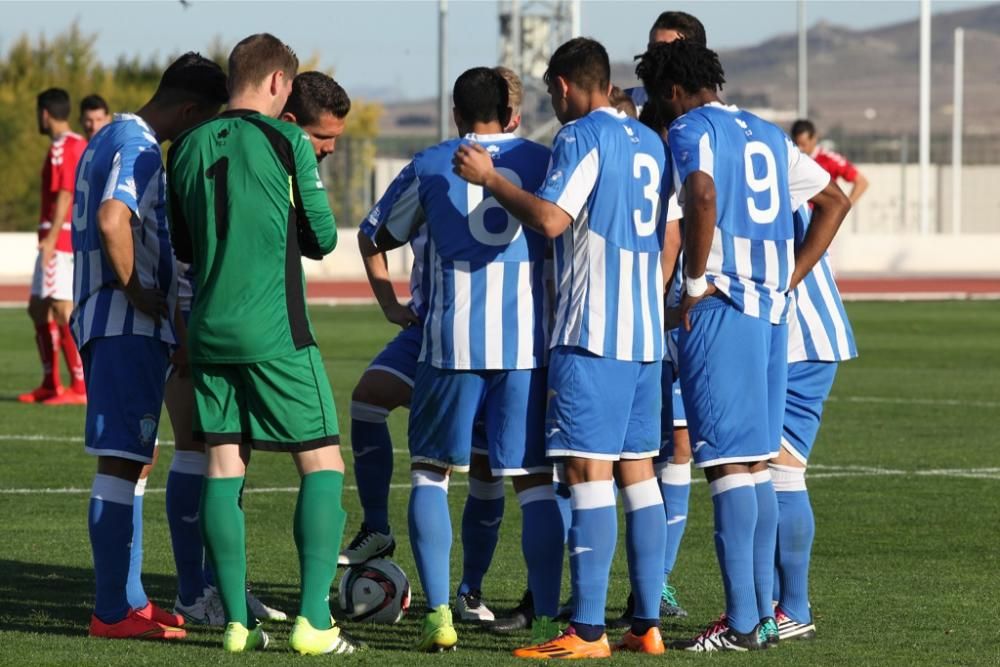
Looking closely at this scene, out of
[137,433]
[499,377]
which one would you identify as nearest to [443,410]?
[499,377]

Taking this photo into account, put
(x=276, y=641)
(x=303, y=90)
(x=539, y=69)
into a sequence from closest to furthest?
1. (x=276, y=641)
2. (x=303, y=90)
3. (x=539, y=69)

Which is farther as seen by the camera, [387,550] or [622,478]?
[387,550]

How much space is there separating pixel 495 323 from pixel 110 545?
163 centimetres

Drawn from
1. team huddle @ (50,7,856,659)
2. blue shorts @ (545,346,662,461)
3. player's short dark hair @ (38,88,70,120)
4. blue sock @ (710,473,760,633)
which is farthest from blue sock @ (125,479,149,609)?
player's short dark hair @ (38,88,70,120)

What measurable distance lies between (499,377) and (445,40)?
4061 cm

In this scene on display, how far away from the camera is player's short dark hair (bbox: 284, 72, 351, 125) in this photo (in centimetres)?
710

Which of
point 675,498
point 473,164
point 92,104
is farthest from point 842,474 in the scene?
point 92,104

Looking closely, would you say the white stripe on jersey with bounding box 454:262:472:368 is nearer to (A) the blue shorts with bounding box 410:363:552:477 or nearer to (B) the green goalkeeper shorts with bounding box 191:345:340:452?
(A) the blue shorts with bounding box 410:363:552:477

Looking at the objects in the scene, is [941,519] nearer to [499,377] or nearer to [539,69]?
[499,377]

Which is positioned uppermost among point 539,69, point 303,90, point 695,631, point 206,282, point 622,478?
point 539,69

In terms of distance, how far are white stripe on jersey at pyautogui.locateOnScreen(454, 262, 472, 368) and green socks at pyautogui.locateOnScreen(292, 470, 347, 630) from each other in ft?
1.97

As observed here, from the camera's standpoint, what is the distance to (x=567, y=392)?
6.20 meters

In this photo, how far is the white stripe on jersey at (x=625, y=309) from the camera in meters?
6.22

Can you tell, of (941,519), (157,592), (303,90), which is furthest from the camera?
(941,519)
